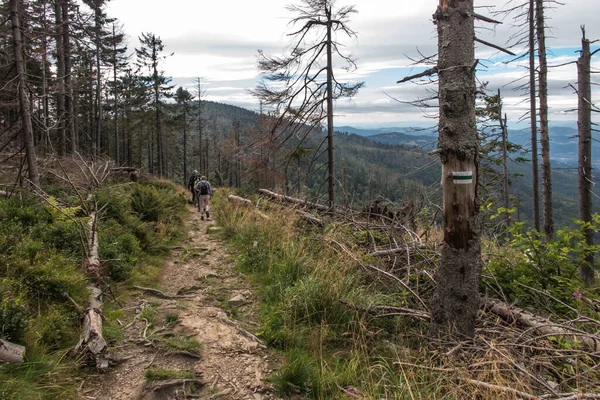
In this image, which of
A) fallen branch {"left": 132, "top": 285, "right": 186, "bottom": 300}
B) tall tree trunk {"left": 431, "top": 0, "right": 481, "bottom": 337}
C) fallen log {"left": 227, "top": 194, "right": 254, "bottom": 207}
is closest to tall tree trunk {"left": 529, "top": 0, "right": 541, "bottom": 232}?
fallen log {"left": 227, "top": 194, "right": 254, "bottom": 207}

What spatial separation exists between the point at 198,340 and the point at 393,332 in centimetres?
221

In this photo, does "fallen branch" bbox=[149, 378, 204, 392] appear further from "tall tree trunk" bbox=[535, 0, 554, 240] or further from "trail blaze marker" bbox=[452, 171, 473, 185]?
"tall tree trunk" bbox=[535, 0, 554, 240]

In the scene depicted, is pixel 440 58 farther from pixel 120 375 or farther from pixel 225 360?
pixel 120 375

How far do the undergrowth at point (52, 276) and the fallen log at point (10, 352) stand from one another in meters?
0.05

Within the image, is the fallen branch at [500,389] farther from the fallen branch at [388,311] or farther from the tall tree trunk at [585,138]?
the tall tree trunk at [585,138]

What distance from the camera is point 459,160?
111 inches

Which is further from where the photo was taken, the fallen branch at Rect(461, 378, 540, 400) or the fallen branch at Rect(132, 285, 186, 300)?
the fallen branch at Rect(132, 285, 186, 300)

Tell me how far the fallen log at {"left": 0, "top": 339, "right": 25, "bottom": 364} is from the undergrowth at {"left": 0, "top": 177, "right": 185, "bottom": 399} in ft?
0.17

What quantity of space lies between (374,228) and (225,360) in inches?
159

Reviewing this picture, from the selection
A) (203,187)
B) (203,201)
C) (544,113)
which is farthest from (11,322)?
(544,113)

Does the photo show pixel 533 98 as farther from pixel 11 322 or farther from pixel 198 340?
pixel 11 322

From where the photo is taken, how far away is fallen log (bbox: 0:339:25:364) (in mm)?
2676

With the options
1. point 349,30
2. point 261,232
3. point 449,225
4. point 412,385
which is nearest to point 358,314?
point 412,385

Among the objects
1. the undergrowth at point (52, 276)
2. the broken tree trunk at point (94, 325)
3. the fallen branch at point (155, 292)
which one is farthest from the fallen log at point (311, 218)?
the broken tree trunk at point (94, 325)
